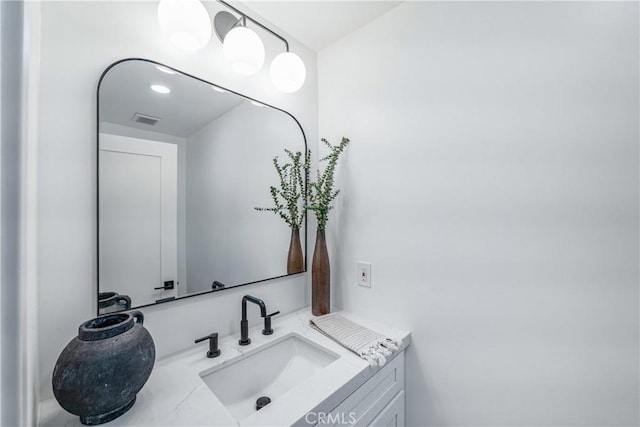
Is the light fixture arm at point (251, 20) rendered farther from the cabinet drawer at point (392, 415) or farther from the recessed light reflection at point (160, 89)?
the cabinet drawer at point (392, 415)

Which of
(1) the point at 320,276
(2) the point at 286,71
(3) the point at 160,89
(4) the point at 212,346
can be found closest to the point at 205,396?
(4) the point at 212,346

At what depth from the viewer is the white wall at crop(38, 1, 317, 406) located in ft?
2.42

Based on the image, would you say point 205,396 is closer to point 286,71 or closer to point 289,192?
point 289,192

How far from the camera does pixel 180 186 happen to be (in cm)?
102

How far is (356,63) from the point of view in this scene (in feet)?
4.43

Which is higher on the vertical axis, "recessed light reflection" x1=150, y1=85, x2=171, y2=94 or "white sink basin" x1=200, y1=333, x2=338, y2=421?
"recessed light reflection" x1=150, y1=85, x2=171, y2=94

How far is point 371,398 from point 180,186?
3.48ft

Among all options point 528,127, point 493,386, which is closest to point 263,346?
point 493,386

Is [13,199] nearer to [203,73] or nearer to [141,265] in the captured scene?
[141,265]

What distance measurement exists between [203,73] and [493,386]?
5.37 feet

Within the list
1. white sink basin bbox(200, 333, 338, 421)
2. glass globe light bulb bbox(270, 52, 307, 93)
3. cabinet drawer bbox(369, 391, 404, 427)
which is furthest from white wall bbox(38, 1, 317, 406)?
cabinet drawer bbox(369, 391, 404, 427)

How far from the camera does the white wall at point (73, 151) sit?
0.74 meters

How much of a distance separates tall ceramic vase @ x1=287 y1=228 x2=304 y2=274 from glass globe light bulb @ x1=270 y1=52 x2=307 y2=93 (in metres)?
0.70

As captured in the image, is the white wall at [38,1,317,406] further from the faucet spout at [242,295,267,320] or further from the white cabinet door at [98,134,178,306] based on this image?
the faucet spout at [242,295,267,320]
